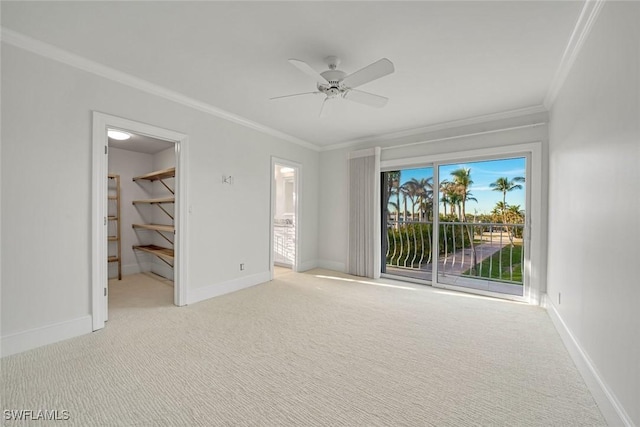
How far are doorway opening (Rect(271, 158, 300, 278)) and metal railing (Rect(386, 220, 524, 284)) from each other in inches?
72.2

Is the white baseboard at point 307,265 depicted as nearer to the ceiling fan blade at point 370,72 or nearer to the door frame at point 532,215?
the door frame at point 532,215

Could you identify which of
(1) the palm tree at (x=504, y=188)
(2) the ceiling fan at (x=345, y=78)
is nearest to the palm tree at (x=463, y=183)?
(1) the palm tree at (x=504, y=188)

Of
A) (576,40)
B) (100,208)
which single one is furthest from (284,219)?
(576,40)

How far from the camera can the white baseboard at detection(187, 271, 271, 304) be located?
11.4 ft

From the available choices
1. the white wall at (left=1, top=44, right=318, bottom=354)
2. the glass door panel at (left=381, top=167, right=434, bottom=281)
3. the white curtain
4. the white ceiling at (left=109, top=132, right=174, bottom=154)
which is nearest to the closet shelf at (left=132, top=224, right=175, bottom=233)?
the white wall at (left=1, top=44, right=318, bottom=354)

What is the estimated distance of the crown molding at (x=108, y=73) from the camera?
7.12 feet

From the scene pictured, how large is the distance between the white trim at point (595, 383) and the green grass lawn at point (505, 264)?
1.50m

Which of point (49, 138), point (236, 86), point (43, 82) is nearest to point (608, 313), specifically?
point (236, 86)

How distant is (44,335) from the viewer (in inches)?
91.7

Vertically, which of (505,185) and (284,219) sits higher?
(505,185)

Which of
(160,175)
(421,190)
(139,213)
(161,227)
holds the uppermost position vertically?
(160,175)

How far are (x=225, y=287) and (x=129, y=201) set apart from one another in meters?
2.83

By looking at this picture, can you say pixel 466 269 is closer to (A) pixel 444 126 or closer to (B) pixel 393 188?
(B) pixel 393 188

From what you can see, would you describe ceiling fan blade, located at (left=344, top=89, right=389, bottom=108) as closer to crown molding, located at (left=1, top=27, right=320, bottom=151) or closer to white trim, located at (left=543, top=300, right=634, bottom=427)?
crown molding, located at (left=1, top=27, right=320, bottom=151)
